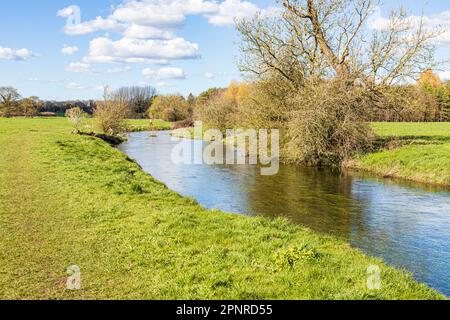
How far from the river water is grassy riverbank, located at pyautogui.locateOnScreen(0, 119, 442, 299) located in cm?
155

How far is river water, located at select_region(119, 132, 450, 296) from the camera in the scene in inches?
401

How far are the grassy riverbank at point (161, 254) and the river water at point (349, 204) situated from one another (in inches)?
61.0

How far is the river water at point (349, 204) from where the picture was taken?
1019 centimetres

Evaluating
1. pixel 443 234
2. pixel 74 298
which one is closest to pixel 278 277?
pixel 74 298

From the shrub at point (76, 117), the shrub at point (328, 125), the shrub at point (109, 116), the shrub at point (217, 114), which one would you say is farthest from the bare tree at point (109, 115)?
the shrub at point (328, 125)

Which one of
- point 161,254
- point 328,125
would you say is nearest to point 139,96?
point 328,125

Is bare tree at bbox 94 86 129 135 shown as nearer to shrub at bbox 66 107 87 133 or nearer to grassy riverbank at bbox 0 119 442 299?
shrub at bbox 66 107 87 133

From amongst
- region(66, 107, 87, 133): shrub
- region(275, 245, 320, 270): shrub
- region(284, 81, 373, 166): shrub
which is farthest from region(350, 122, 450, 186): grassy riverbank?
region(66, 107, 87, 133): shrub

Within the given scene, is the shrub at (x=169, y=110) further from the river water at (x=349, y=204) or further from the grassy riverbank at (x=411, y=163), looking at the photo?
the grassy riverbank at (x=411, y=163)

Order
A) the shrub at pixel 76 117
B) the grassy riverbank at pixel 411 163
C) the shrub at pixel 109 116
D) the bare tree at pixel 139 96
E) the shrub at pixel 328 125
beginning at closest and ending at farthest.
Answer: the grassy riverbank at pixel 411 163 → the shrub at pixel 328 125 → the shrub at pixel 76 117 → the shrub at pixel 109 116 → the bare tree at pixel 139 96

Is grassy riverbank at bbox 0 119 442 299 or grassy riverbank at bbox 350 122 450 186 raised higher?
grassy riverbank at bbox 350 122 450 186

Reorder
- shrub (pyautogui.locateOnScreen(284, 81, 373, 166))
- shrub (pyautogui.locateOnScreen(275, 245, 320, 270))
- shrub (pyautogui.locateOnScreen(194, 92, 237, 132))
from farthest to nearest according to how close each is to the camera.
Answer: shrub (pyautogui.locateOnScreen(194, 92, 237, 132))
shrub (pyautogui.locateOnScreen(284, 81, 373, 166))
shrub (pyautogui.locateOnScreen(275, 245, 320, 270))

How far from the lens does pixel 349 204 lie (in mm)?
15531
